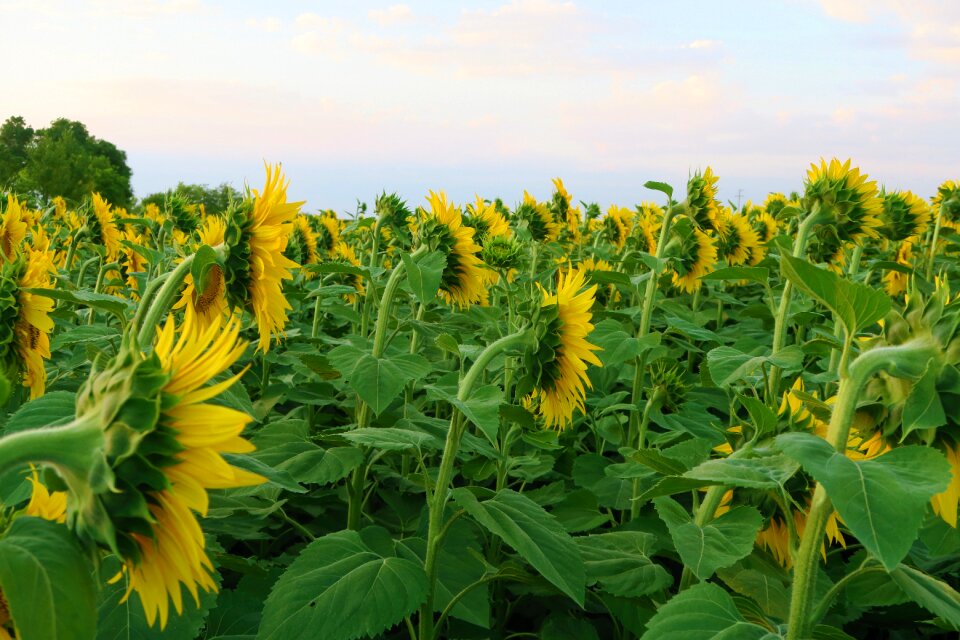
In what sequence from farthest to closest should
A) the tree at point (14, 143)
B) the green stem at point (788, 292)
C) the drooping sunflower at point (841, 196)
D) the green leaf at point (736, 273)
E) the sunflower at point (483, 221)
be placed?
1. the tree at point (14, 143)
2. the sunflower at point (483, 221)
3. the drooping sunflower at point (841, 196)
4. the green stem at point (788, 292)
5. the green leaf at point (736, 273)

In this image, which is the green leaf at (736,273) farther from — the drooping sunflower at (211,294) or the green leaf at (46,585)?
the green leaf at (46,585)

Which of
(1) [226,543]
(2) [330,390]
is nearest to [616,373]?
(2) [330,390]

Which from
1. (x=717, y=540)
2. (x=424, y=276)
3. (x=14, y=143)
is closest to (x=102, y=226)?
(x=424, y=276)

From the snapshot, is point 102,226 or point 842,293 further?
point 102,226

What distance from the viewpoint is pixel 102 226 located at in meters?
5.14

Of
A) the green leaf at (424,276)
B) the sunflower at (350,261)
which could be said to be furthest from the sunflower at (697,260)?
the green leaf at (424,276)

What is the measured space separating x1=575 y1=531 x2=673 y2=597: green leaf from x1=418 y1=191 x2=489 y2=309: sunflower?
1373 mm

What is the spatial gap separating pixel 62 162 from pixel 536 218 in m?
42.7

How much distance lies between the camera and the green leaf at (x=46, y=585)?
0.78 meters

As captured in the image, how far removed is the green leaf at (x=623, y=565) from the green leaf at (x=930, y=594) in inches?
20.4

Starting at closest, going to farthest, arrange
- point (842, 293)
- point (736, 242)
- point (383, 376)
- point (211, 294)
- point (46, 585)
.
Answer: point (46, 585) → point (842, 293) → point (211, 294) → point (383, 376) → point (736, 242)

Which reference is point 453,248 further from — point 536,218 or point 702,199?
point 536,218

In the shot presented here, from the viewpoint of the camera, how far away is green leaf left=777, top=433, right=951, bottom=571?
978 mm

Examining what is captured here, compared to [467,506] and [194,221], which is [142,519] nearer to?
[467,506]
